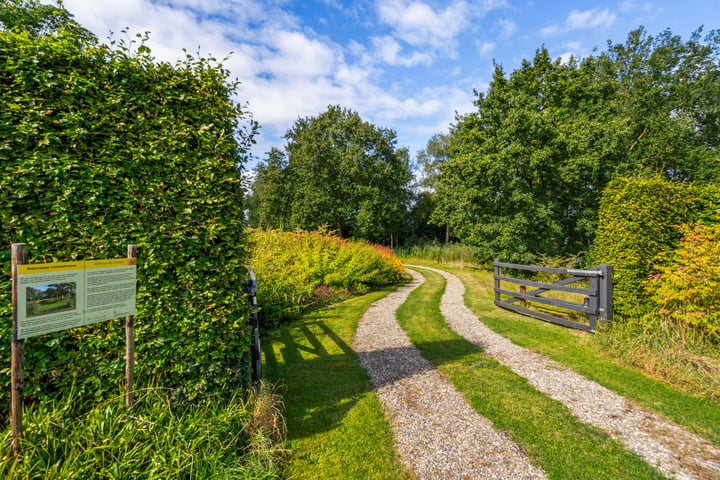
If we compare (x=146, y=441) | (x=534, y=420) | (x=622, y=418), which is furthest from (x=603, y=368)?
(x=146, y=441)

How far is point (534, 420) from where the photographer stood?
3.24 m

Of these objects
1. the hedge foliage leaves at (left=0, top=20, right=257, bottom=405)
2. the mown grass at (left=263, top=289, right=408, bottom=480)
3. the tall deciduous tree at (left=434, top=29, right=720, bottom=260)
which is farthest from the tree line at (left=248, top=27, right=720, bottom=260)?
the hedge foliage leaves at (left=0, top=20, right=257, bottom=405)

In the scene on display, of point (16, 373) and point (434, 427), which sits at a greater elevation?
point (16, 373)

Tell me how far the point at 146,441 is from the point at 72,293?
1.37m

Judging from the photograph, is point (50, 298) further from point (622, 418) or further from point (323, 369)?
point (622, 418)

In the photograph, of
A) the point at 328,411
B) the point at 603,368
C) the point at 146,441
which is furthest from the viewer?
the point at 603,368

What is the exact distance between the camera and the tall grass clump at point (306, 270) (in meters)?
7.82

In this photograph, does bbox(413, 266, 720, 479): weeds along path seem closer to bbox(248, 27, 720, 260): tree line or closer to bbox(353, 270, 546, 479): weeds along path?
bbox(353, 270, 546, 479): weeds along path

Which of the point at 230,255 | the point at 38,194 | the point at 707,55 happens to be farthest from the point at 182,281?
the point at 707,55

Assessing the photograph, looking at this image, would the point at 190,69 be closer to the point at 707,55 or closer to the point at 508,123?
the point at 508,123

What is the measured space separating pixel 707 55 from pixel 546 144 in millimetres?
18341

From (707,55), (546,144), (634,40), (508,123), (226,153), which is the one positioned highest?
(634,40)

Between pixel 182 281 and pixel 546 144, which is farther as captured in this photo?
pixel 546 144

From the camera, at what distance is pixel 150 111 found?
276cm
